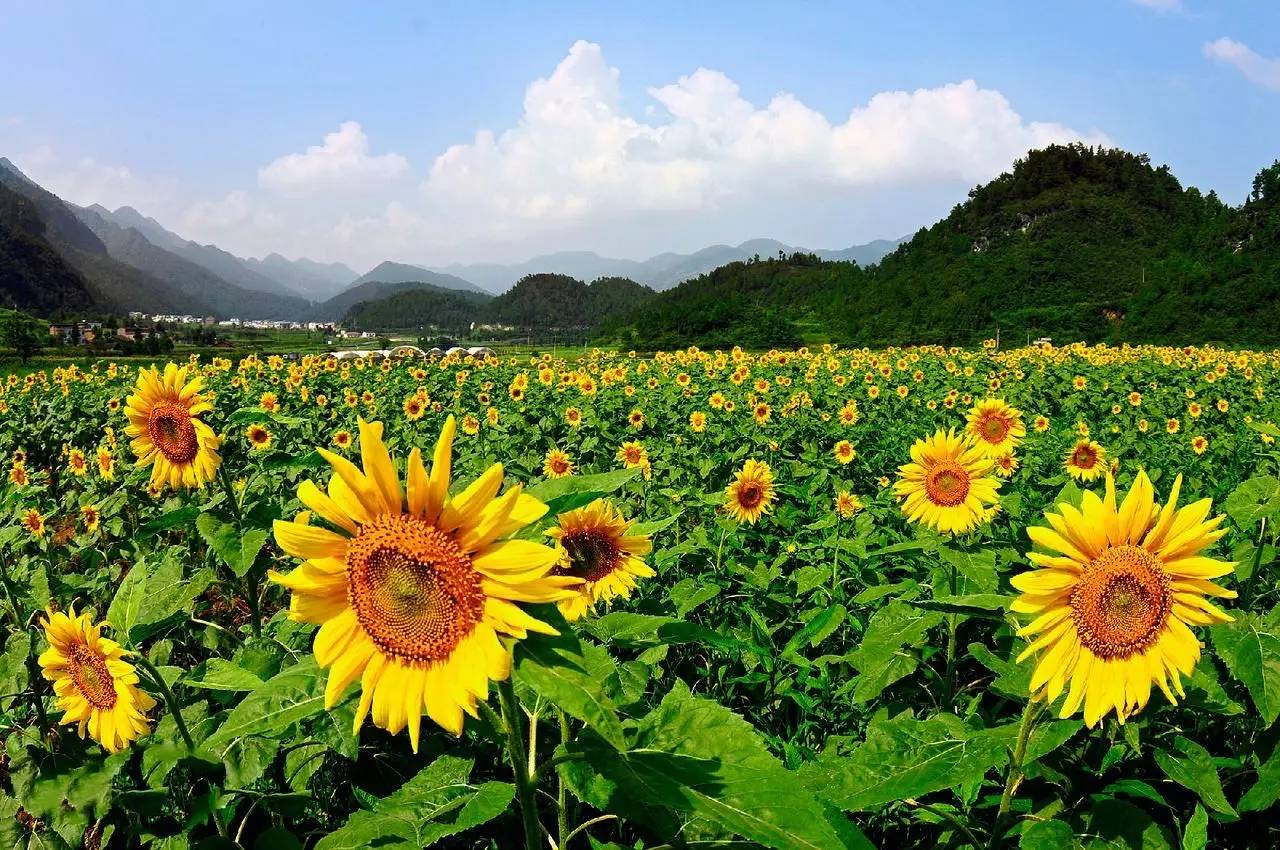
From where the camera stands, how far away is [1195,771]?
2.11 meters

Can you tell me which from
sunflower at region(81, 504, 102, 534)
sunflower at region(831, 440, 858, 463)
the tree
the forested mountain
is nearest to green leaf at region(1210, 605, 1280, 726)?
sunflower at region(831, 440, 858, 463)

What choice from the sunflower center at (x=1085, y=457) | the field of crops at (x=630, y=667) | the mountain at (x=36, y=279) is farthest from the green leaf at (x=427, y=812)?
the mountain at (x=36, y=279)

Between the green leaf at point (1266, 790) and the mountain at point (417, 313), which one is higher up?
the mountain at point (417, 313)

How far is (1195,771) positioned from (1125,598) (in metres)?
0.90

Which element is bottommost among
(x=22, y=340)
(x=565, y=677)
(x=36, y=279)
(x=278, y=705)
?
(x=278, y=705)

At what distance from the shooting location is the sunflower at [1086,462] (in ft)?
18.2

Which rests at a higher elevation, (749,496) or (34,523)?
(749,496)

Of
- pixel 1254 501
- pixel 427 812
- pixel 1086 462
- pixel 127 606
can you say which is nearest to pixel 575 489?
pixel 427 812

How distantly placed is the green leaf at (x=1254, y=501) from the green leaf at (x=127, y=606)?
11.6 feet

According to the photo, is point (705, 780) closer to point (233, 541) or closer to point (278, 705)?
point (278, 705)

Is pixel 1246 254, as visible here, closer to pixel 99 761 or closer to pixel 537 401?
pixel 537 401

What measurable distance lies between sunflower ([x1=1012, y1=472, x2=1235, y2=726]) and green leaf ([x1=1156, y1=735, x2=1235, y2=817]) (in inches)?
25.7

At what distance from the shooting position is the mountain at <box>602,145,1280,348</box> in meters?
39.1

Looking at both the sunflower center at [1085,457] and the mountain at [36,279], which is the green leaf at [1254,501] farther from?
the mountain at [36,279]
